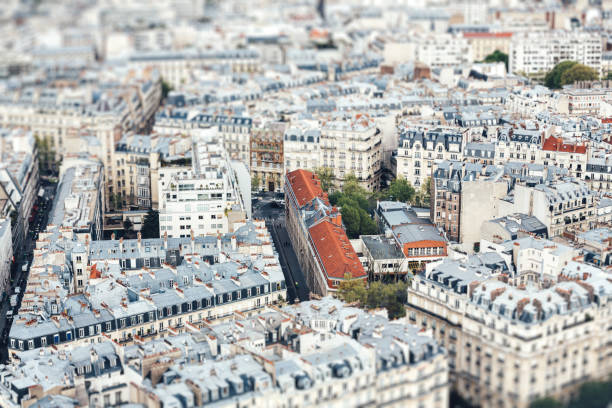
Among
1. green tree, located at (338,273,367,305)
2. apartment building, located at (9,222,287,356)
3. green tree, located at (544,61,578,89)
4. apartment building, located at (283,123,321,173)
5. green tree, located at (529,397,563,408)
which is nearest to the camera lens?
green tree, located at (529,397,563,408)

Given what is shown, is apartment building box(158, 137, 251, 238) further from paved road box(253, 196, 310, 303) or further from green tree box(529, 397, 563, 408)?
green tree box(529, 397, 563, 408)

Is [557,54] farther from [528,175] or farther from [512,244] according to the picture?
[512,244]

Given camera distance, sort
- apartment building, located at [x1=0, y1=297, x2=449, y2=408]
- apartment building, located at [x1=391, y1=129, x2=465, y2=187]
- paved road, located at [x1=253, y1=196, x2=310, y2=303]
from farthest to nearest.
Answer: apartment building, located at [x1=391, y1=129, x2=465, y2=187], paved road, located at [x1=253, y1=196, x2=310, y2=303], apartment building, located at [x1=0, y1=297, x2=449, y2=408]

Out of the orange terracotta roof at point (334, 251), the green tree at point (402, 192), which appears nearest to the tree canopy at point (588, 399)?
the orange terracotta roof at point (334, 251)

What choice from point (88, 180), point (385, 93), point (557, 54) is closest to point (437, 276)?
point (88, 180)

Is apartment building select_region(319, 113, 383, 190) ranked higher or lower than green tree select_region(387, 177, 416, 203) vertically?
higher

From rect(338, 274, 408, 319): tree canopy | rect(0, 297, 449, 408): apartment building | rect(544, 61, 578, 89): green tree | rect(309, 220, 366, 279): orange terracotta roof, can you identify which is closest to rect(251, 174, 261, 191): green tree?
rect(309, 220, 366, 279): orange terracotta roof
